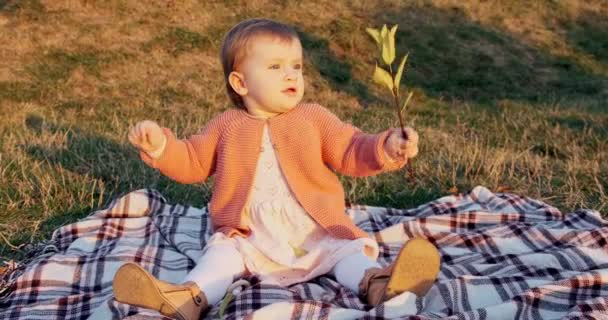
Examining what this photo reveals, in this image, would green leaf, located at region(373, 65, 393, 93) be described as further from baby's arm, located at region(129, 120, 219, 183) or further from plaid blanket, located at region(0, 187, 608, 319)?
baby's arm, located at region(129, 120, 219, 183)

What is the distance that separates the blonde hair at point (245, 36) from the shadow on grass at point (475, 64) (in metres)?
9.68

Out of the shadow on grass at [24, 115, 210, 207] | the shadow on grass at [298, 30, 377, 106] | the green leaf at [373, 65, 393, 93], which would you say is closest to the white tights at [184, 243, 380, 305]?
the green leaf at [373, 65, 393, 93]

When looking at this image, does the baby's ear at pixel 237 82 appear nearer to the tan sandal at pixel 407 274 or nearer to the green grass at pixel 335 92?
the tan sandal at pixel 407 274

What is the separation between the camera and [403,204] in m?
4.33

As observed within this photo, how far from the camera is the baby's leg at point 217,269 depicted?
2662 millimetres

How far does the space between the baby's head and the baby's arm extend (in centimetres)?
31

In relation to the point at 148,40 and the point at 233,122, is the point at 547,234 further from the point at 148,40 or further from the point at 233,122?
the point at 148,40

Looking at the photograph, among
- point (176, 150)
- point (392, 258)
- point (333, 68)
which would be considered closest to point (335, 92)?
point (333, 68)

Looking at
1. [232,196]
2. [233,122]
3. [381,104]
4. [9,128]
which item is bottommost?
[381,104]

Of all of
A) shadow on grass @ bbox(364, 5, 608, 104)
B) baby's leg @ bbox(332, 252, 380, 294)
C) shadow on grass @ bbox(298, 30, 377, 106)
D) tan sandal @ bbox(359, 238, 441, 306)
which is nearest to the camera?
tan sandal @ bbox(359, 238, 441, 306)

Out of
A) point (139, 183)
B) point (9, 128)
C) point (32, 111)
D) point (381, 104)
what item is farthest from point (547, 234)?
point (381, 104)

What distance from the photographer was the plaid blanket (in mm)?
2510

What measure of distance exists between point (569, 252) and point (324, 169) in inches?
47.3

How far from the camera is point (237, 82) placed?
9.99 ft
